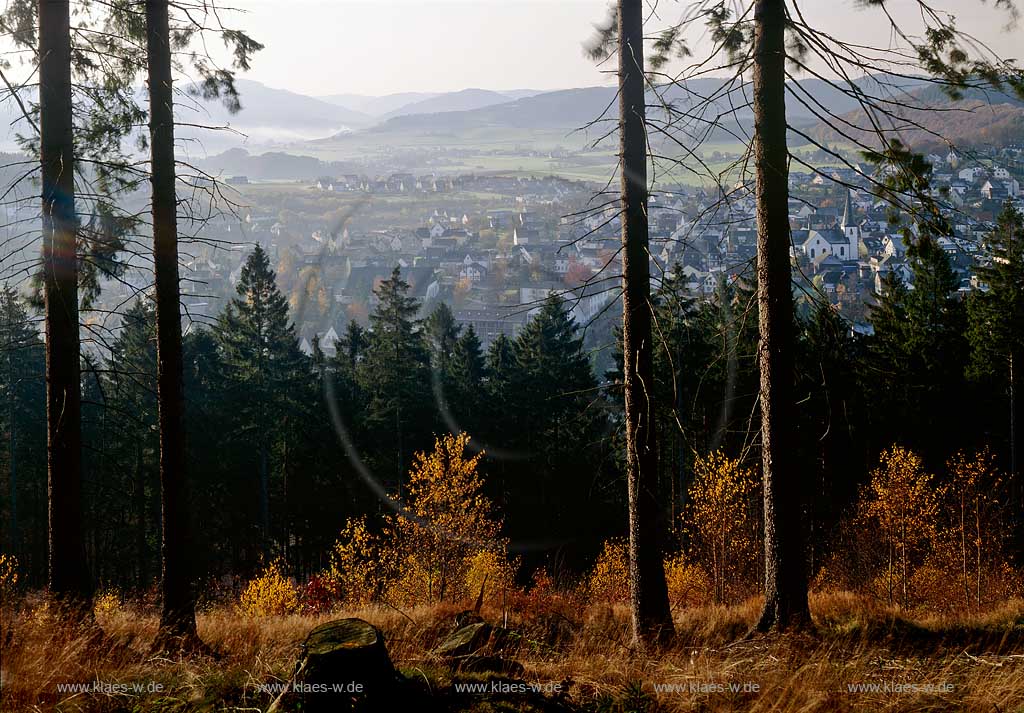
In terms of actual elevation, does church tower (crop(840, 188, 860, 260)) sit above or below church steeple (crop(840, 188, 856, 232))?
below

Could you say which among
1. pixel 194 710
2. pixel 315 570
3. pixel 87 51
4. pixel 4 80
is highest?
pixel 87 51

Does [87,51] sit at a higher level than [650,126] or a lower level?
higher

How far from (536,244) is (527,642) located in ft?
459

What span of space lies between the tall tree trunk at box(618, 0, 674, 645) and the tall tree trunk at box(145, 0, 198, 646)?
4478 mm

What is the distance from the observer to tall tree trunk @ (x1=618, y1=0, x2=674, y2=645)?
7438 mm

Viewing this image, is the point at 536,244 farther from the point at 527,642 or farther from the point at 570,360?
the point at 527,642

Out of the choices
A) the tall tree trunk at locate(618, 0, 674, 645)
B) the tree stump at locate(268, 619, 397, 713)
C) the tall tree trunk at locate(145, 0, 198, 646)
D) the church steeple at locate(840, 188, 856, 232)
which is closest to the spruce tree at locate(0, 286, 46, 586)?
the tall tree trunk at locate(145, 0, 198, 646)

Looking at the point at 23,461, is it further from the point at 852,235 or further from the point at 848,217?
the point at 848,217

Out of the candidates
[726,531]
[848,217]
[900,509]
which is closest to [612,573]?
[726,531]

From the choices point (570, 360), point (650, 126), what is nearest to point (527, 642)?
point (650, 126)

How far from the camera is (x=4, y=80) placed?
23.2ft

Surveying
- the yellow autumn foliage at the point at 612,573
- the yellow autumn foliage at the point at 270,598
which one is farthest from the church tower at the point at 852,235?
the yellow autumn foliage at the point at 270,598

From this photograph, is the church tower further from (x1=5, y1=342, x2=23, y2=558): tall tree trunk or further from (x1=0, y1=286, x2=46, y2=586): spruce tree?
(x1=5, y1=342, x2=23, y2=558): tall tree trunk

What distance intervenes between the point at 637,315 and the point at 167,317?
15.4 feet
